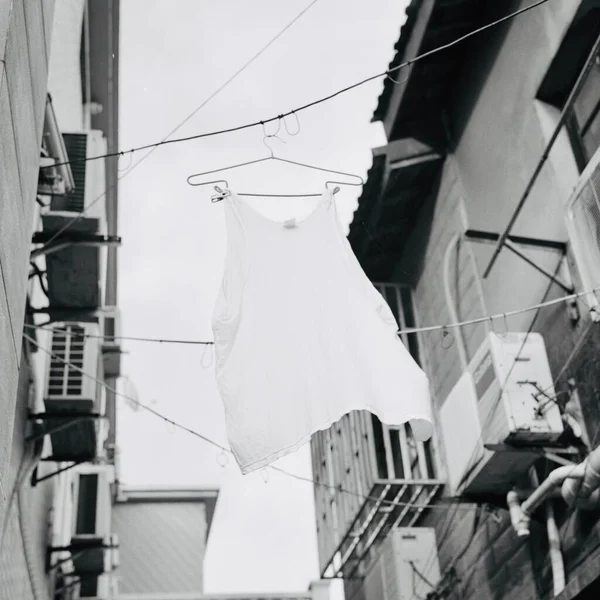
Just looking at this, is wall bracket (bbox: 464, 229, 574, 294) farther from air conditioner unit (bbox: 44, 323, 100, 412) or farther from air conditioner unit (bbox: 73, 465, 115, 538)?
air conditioner unit (bbox: 73, 465, 115, 538)

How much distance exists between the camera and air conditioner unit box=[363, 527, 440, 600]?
11367 mm

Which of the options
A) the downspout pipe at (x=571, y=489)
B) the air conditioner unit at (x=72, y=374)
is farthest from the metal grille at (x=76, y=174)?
the downspout pipe at (x=571, y=489)

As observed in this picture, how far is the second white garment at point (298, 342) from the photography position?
6.22 metres

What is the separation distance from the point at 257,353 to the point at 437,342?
23.3 feet

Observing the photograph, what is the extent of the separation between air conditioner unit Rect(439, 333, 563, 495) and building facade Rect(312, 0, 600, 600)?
0.02 meters

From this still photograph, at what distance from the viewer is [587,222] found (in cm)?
780

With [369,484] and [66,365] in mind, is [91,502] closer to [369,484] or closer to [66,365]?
[66,365]

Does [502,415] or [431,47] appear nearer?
[502,415]

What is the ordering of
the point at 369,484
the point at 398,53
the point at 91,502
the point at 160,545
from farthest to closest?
the point at 160,545 < the point at 91,502 < the point at 398,53 < the point at 369,484

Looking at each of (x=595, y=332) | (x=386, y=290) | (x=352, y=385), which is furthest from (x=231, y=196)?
(x=386, y=290)

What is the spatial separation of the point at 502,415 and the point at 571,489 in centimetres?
112

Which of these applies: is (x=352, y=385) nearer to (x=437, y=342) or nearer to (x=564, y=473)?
(x=564, y=473)

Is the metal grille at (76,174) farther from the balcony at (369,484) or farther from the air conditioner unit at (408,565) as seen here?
the air conditioner unit at (408,565)

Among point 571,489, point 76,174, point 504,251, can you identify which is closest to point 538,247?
point 504,251
